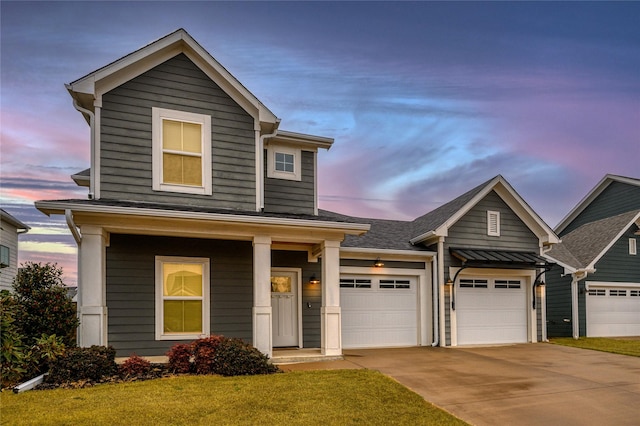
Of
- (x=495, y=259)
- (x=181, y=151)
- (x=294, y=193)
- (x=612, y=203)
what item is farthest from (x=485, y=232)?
(x=612, y=203)

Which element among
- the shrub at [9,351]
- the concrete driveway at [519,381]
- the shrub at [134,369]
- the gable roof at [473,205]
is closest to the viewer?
the concrete driveway at [519,381]

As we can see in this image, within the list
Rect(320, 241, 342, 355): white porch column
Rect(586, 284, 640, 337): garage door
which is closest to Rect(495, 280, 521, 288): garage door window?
Rect(586, 284, 640, 337): garage door

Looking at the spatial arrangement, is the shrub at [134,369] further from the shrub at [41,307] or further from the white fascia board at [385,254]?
the white fascia board at [385,254]

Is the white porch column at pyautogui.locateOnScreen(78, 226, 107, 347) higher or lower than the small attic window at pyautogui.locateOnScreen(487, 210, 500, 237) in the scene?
lower

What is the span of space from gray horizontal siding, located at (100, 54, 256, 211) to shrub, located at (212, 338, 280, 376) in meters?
3.46

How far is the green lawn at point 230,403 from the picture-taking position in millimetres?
5551

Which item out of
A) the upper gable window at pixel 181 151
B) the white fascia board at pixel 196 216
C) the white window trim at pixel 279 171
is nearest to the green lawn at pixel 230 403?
the white fascia board at pixel 196 216

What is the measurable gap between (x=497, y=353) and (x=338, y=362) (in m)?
4.75

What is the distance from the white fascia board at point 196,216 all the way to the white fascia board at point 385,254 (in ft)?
7.37

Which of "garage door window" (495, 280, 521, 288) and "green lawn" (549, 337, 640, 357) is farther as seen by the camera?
"garage door window" (495, 280, 521, 288)

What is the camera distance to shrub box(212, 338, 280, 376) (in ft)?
26.5

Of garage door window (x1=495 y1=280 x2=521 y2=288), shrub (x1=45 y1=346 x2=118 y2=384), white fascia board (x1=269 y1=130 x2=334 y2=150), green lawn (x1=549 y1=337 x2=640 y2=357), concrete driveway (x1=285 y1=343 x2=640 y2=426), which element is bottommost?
green lawn (x1=549 y1=337 x2=640 y2=357)

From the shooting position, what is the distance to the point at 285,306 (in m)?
12.0

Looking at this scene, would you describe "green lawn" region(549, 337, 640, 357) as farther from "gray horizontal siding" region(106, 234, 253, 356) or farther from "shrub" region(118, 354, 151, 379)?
"shrub" region(118, 354, 151, 379)
